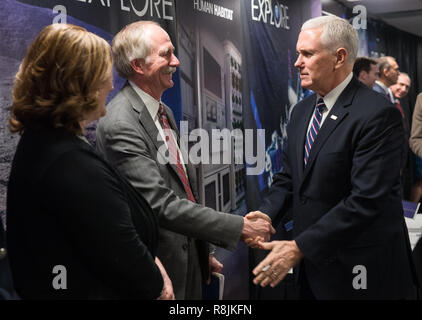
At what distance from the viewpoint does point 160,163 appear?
187 cm

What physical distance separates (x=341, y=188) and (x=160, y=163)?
70cm

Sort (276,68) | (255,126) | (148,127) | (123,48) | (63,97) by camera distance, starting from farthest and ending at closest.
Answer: (276,68), (255,126), (123,48), (148,127), (63,97)

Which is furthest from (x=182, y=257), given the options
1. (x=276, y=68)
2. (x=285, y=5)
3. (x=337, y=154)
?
(x=285, y=5)

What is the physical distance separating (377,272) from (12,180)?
140 centimetres

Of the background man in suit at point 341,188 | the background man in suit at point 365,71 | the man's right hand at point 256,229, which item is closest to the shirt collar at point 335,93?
the background man in suit at point 341,188

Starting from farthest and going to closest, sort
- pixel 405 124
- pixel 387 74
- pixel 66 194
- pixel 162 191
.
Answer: pixel 405 124 < pixel 387 74 < pixel 162 191 < pixel 66 194

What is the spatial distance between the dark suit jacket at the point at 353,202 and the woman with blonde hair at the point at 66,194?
84cm

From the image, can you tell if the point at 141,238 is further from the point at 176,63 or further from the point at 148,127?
the point at 176,63

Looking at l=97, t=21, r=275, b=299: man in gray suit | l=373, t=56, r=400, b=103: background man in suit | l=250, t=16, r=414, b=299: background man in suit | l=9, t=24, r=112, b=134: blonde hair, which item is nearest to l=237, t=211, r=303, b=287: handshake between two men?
l=250, t=16, r=414, b=299: background man in suit

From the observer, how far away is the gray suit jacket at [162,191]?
1.79m

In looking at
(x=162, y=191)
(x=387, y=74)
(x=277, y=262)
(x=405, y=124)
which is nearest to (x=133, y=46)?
(x=162, y=191)

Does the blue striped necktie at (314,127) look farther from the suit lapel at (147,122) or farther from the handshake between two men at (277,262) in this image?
the suit lapel at (147,122)

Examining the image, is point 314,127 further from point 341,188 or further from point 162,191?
point 162,191

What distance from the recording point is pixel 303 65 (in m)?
2.09
